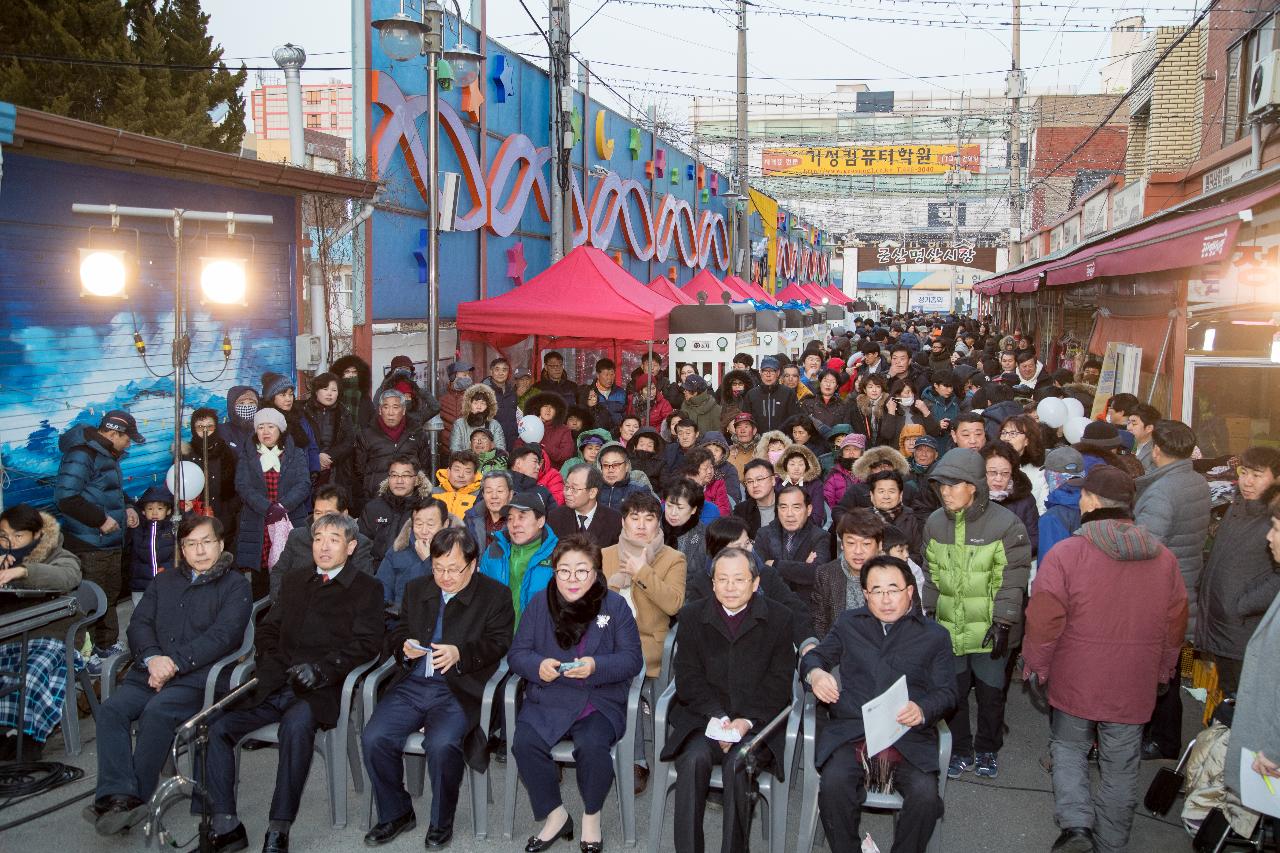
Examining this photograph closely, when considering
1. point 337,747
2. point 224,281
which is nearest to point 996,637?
point 337,747

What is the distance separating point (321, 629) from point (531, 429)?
4.11 m

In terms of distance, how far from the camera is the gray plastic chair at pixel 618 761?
5.00 metres

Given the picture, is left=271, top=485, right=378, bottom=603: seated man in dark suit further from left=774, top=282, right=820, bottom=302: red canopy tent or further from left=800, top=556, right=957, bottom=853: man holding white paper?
left=774, top=282, right=820, bottom=302: red canopy tent

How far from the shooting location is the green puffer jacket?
546 centimetres

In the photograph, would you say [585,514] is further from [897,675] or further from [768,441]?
[897,675]

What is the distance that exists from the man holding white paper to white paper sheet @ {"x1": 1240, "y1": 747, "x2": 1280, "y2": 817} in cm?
109

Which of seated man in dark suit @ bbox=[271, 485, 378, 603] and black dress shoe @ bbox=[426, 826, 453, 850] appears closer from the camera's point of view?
black dress shoe @ bbox=[426, 826, 453, 850]

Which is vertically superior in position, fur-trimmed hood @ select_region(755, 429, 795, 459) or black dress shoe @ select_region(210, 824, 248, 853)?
fur-trimmed hood @ select_region(755, 429, 795, 459)

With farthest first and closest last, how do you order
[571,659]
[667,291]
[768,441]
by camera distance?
1. [667,291]
2. [768,441]
3. [571,659]

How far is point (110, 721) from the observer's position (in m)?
5.12

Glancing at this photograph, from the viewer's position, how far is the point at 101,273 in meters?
7.96

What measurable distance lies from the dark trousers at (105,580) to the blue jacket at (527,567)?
2378mm

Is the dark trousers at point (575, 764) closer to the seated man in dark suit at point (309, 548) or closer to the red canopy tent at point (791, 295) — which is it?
the seated man in dark suit at point (309, 548)

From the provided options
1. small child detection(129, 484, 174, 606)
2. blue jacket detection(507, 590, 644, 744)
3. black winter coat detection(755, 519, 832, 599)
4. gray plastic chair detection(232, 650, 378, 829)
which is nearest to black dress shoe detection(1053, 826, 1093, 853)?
black winter coat detection(755, 519, 832, 599)
